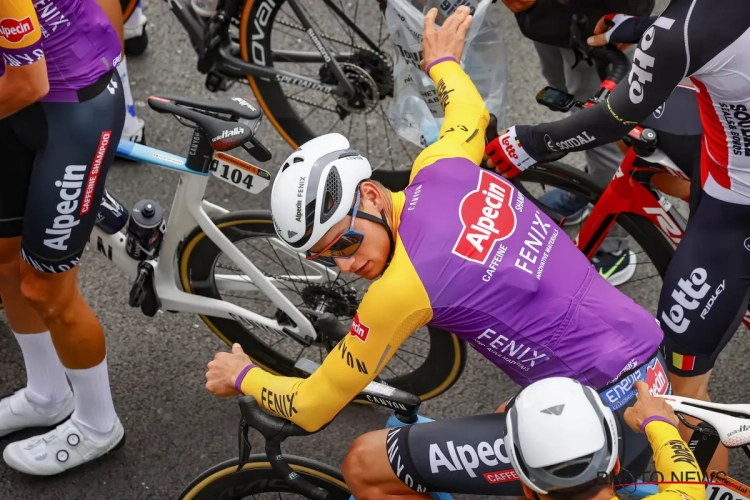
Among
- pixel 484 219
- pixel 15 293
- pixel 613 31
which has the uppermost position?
pixel 613 31

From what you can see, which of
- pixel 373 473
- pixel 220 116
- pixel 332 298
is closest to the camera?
pixel 373 473

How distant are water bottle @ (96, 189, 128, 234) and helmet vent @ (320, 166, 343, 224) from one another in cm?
149

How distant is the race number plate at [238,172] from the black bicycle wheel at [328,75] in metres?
1.32

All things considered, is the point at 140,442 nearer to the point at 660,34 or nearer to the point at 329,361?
the point at 329,361

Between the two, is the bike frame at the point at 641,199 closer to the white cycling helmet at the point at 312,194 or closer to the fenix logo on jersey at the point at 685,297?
the fenix logo on jersey at the point at 685,297

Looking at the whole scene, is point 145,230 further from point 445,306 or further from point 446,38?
point 445,306

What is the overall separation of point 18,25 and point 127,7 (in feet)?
7.61

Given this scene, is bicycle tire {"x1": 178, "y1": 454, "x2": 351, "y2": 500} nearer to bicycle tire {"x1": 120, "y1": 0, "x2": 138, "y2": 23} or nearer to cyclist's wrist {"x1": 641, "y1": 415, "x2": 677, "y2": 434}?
cyclist's wrist {"x1": 641, "y1": 415, "x2": 677, "y2": 434}

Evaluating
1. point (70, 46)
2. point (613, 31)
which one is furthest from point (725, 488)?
point (70, 46)

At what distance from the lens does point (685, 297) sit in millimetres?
3441

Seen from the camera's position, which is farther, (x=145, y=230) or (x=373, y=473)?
(x=145, y=230)

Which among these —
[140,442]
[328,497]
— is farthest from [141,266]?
[328,497]

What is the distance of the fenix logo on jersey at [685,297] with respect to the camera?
3395 mm

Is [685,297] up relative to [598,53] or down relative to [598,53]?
down
